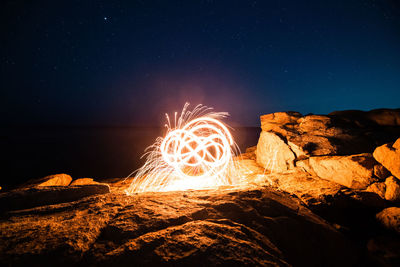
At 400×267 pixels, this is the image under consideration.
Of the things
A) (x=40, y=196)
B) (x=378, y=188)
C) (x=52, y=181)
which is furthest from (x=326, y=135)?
(x=52, y=181)

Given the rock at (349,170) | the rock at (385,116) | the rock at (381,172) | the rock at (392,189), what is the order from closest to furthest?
the rock at (392,189), the rock at (381,172), the rock at (349,170), the rock at (385,116)

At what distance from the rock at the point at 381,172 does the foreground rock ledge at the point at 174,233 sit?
129 inches

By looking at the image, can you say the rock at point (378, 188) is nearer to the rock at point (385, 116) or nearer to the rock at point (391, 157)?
the rock at point (391, 157)

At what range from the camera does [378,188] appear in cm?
486

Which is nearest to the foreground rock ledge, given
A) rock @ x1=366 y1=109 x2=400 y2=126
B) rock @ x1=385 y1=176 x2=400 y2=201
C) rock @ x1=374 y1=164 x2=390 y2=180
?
rock @ x1=385 y1=176 x2=400 y2=201

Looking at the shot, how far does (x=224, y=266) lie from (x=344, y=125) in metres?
9.10

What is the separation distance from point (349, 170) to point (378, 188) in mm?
805

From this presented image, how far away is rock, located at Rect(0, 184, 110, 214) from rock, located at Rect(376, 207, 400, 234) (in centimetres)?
693

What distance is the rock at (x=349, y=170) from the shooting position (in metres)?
5.20

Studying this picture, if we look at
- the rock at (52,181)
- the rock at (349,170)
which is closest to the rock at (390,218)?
the rock at (349,170)

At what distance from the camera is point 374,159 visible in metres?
5.34

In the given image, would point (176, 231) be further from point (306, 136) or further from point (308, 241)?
point (306, 136)

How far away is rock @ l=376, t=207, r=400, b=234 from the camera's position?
355 centimetres

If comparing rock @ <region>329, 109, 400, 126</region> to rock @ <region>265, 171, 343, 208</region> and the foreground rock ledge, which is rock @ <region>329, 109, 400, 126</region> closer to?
rock @ <region>265, 171, 343, 208</region>
